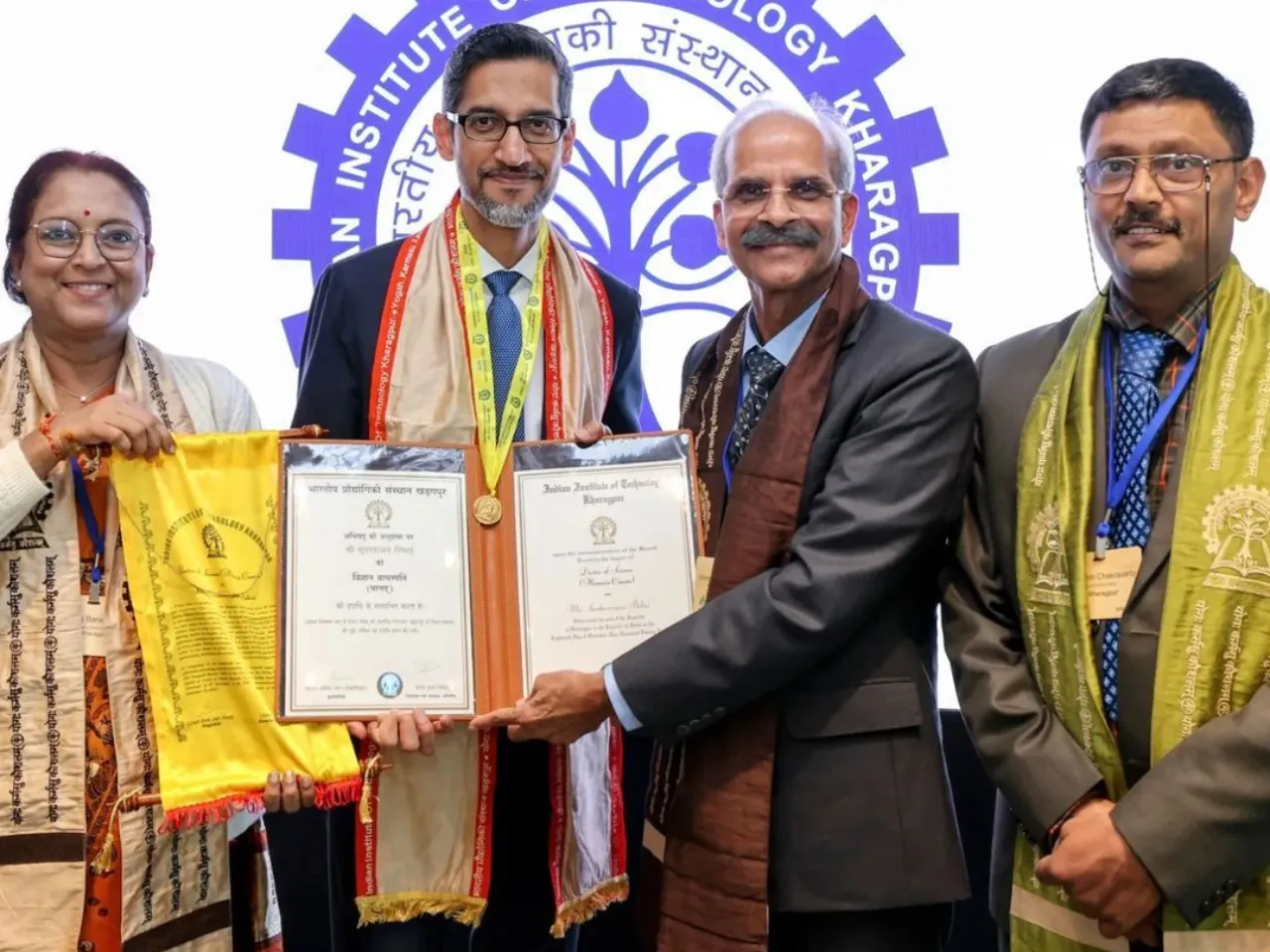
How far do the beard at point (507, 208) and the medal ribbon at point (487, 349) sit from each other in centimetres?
7

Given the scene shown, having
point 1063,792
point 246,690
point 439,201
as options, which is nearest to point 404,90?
point 439,201

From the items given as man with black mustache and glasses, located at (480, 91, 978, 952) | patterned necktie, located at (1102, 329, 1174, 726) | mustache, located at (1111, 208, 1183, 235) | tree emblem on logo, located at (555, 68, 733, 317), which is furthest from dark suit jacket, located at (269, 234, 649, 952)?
mustache, located at (1111, 208, 1183, 235)

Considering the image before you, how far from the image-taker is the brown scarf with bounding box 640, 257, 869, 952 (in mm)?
2111

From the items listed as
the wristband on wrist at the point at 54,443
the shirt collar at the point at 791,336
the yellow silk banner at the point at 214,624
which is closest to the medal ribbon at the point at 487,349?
the yellow silk banner at the point at 214,624

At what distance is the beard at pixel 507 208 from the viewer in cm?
254

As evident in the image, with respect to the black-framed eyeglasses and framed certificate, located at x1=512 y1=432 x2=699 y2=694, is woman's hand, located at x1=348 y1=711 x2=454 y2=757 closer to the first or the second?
framed certificate, located at x1=512 y1=432 x2=699 y2=694

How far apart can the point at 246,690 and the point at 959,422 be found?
1.28m

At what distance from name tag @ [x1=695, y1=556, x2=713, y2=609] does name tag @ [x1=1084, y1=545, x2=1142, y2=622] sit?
0.61 metres

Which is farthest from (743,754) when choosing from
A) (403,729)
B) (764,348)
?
(764,348)

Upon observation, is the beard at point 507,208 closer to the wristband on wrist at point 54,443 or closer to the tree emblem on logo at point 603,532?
the tree emblem on logo at point 603,532

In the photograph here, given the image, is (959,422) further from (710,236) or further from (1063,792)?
(710,236)

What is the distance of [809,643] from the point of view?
6.86 feet

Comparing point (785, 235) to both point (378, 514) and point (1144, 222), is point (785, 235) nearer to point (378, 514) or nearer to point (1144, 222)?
point (1144, 222)

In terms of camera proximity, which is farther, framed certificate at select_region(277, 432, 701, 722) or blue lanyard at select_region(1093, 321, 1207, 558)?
framed certificate at select_region(277, 432, 701, 722)
